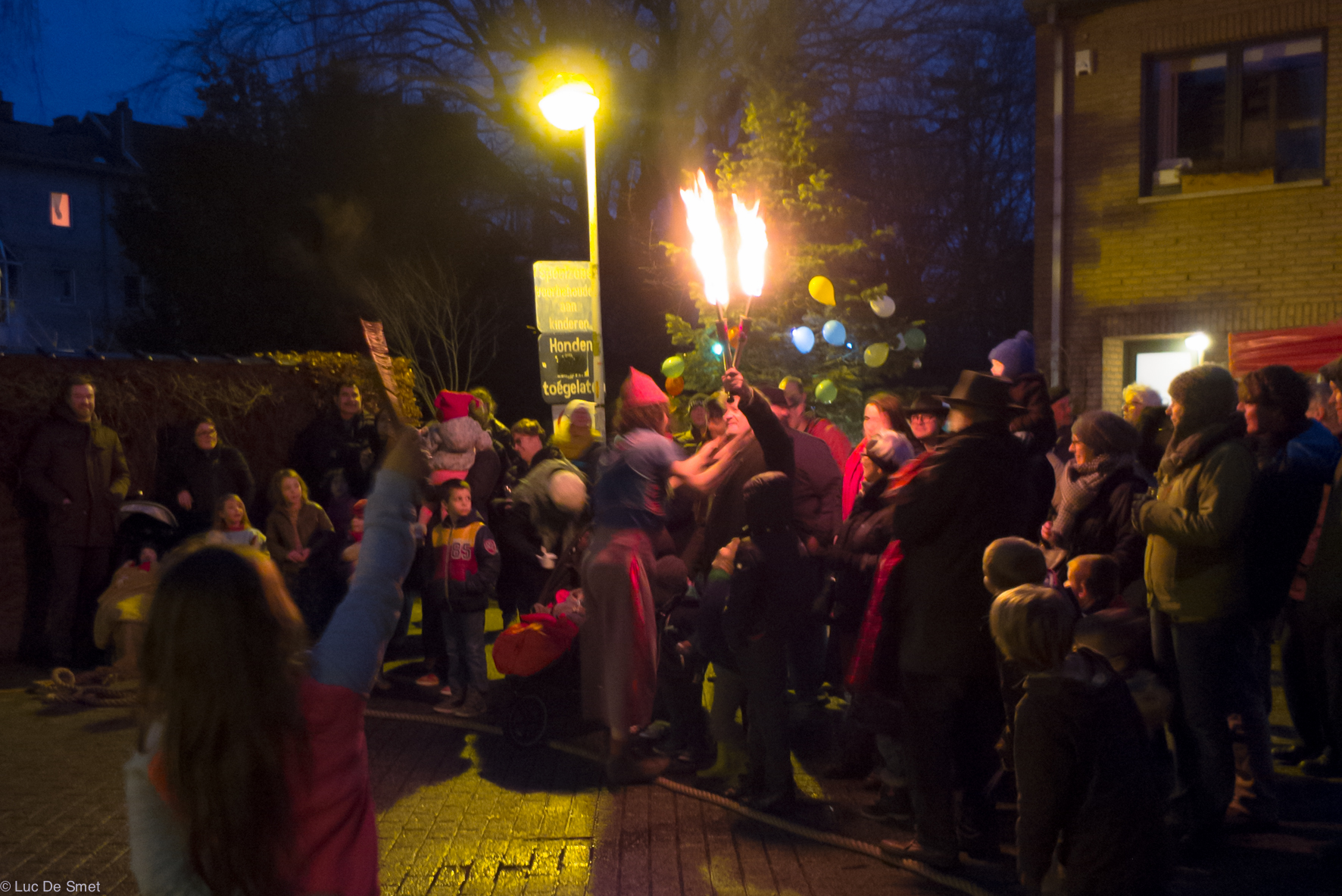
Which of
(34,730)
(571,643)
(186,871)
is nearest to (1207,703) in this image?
(571,643)

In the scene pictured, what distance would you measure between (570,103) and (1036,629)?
7676 mm

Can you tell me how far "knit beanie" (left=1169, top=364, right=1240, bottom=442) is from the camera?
445 cm

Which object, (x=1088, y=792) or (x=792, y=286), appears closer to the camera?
(x=1088, y=792)

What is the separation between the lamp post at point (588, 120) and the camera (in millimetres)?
9258

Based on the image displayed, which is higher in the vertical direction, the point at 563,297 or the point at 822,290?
the point at 822,290

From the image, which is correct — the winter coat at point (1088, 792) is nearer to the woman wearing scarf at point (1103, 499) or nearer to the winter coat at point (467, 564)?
the woman wearing scarf at point (1103, 499)

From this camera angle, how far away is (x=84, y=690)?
7.40 metres

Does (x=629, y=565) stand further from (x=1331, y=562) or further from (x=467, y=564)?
(x=1331, y=562)

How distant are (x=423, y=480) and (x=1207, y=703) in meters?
3.67

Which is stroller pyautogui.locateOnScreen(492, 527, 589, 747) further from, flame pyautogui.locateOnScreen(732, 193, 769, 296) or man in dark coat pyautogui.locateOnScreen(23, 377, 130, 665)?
man in dark coat pyautogui.locateOnScreen(23, 377, 130, 665)

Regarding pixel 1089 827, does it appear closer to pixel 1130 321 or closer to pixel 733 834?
pixel 733 834

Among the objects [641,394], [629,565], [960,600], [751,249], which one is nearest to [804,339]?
[751,249]

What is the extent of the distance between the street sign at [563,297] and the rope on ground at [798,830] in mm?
4182

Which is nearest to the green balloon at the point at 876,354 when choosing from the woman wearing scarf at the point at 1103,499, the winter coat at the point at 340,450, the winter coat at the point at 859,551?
the winter coat at the point at 340,450
